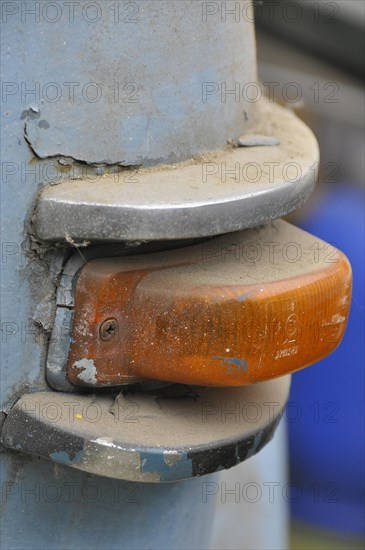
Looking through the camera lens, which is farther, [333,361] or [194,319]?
[333,361]

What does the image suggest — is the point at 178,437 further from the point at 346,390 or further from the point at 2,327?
the point at 346,390

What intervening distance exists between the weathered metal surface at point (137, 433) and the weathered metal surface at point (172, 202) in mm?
180

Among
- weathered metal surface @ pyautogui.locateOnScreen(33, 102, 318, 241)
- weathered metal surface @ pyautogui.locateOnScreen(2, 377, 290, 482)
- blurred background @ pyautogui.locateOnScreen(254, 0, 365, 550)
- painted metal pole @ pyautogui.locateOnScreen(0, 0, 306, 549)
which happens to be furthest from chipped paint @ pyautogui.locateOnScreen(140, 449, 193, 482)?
blurred background @ pyautogui.locateOnScreen(254, 0, 365, 550)

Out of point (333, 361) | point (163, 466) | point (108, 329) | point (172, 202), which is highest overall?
point (172, 202)

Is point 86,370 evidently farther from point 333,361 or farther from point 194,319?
point 333,361

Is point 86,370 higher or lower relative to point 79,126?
lower

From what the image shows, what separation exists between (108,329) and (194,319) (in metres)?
0.09

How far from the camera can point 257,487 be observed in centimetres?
198

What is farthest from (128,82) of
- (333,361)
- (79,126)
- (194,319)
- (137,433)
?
(333,361)

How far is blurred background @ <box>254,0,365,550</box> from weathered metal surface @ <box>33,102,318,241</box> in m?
1.02

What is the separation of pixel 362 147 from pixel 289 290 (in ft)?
5.68

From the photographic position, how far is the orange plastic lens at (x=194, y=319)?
2.96 feet

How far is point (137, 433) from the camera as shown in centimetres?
93

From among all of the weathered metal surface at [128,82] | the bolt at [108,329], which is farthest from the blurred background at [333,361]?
the bolt at [108,329]
